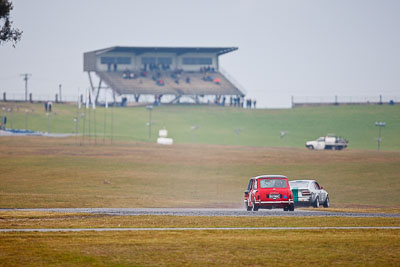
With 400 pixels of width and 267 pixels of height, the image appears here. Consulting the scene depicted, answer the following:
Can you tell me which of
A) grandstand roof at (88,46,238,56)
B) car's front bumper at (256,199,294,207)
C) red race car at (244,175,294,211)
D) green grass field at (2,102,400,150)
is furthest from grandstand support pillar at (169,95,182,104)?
car's front bumper at (256,199,294,207)

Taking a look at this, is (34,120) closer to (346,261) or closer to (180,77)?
(180,77)

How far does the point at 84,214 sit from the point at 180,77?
5297 inches

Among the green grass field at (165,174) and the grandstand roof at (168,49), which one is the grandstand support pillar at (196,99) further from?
the green grass field at (165,174)

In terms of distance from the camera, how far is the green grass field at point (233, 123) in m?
124

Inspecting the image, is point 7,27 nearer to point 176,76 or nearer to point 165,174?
point 165,174

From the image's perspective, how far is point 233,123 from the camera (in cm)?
13825

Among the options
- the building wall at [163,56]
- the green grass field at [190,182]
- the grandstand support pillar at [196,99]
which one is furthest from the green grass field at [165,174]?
the building wall at [163,56]

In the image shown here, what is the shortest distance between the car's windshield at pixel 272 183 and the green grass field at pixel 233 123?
3013 inches

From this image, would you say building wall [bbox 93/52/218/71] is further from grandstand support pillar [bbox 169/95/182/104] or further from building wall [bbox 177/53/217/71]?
grandstand support pillar [bbox 169/95/182/104]

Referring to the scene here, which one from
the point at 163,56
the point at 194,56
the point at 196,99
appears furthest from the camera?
the point at 194,56

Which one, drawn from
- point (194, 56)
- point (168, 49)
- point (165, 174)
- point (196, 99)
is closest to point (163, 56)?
point (168, 49)

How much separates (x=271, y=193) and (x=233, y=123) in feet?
335

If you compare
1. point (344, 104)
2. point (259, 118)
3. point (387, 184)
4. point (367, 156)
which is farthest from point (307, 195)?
point (344, 104)

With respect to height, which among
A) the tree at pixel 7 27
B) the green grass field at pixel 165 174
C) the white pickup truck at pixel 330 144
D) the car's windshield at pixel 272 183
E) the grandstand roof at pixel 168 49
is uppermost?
the grandstand roof at pixel 168 49
